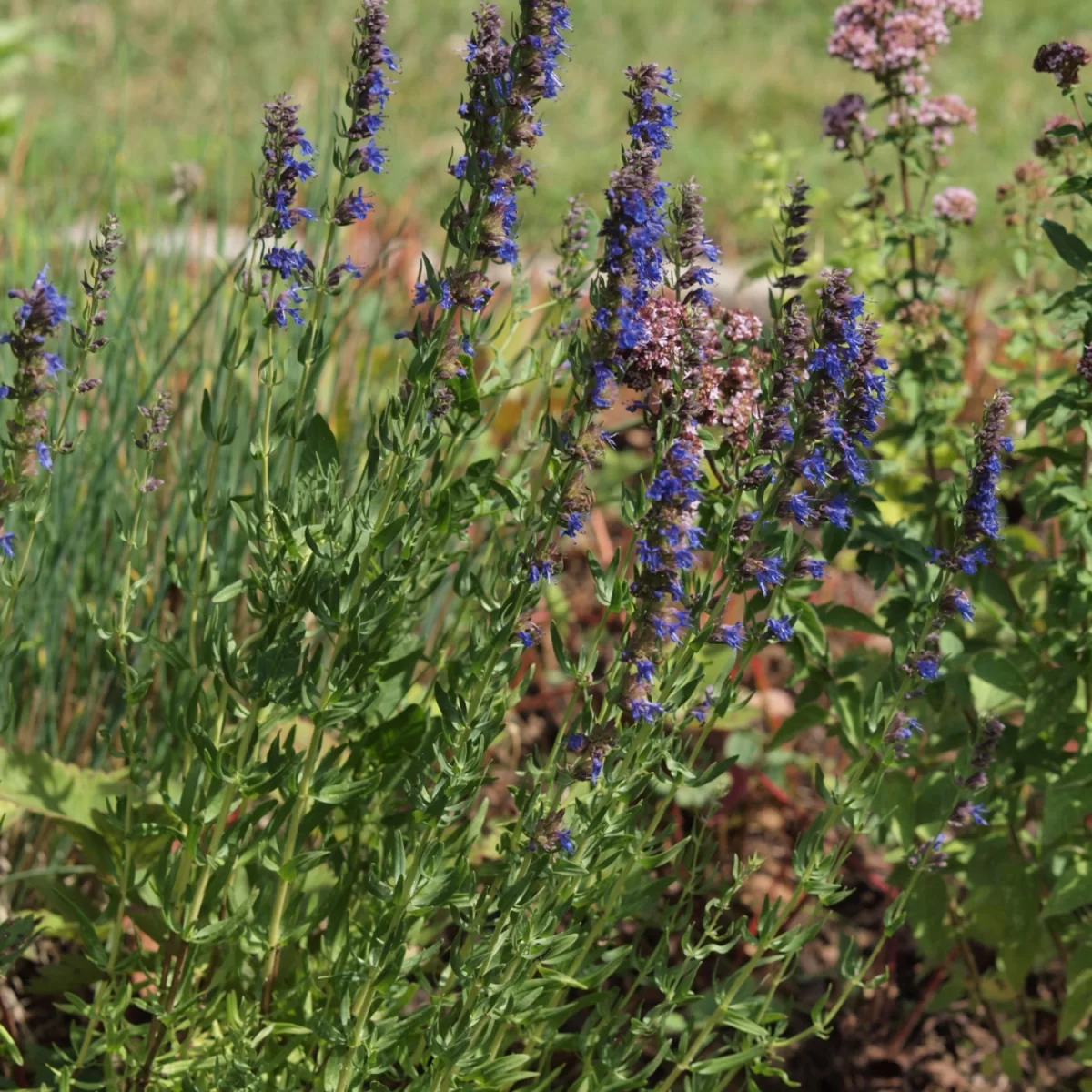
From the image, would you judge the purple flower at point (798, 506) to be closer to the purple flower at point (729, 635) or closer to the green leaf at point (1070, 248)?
the purple flower at point (729, 635)

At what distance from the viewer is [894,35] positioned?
9.85ft

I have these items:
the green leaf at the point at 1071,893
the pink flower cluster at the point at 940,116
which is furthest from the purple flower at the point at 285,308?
the green leaf at the point at 1071,893

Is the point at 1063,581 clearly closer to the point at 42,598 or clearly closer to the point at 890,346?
the point at 890,346

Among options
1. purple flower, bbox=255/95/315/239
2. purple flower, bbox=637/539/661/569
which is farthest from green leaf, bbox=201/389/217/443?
purple flower, bbox=637/539/661/569

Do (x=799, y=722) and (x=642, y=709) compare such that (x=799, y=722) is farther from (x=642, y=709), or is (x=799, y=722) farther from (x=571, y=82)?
(x=571, y=82)

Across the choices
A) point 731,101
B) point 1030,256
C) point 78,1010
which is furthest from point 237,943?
point 731,101

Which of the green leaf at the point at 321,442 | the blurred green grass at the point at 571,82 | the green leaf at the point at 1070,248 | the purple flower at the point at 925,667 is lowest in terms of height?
the purple flower at the point at 925,667

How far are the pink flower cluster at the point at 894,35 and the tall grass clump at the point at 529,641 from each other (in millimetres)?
11

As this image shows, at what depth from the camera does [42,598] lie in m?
3.04

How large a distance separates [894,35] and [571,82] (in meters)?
6.90

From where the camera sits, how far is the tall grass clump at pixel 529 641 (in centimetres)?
193

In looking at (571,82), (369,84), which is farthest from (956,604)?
(571,82)

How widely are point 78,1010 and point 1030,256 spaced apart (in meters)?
2.55

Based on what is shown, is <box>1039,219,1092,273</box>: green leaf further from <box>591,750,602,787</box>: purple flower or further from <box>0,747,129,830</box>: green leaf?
<box>0,747,129,830</box>: green leaf
